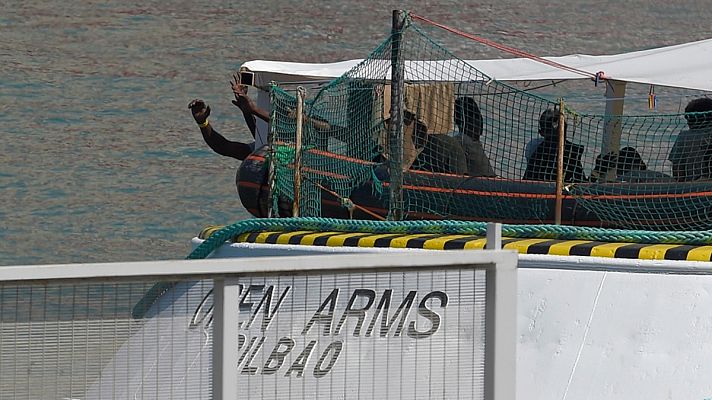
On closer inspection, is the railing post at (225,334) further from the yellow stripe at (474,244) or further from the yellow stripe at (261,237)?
the yellow stripe at (261,237)

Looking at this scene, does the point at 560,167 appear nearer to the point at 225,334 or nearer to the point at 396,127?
the point at 396,127

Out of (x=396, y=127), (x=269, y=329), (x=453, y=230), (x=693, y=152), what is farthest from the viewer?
(x=693, y=152)

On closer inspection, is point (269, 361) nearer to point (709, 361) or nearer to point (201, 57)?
point (709, 361)

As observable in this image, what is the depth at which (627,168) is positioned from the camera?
920 cm

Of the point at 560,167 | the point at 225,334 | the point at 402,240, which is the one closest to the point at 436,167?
the point at 560,167

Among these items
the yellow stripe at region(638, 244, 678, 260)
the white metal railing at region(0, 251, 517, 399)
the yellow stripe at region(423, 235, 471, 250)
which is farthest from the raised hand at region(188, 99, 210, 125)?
the white metal railing at region(0, 251, 517, 399)

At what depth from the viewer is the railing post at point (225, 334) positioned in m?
4.03

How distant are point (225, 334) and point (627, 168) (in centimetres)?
559

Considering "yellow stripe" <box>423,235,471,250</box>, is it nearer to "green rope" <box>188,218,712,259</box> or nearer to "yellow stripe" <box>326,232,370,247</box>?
"green rope" <box>188,218,712,259</box>

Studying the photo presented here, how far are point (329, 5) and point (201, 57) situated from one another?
6023 mm

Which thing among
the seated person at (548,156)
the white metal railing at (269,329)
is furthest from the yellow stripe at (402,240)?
the white metal railing at (269,329)

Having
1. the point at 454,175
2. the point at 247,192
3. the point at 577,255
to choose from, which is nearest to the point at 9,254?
the point at 247,192

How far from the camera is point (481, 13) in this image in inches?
1443

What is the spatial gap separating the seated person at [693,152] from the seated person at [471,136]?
3.91 feet
